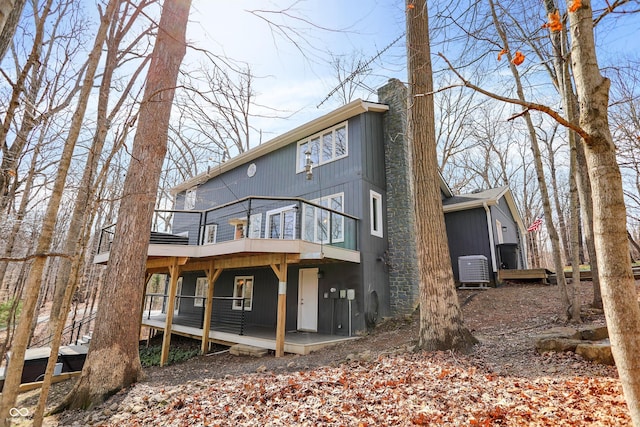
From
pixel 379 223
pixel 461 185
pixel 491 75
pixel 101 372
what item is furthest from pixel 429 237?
pixel 461 185

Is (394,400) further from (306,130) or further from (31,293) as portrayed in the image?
(306,130)

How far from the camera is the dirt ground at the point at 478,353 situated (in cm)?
388

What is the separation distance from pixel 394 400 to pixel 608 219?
2.44 metres

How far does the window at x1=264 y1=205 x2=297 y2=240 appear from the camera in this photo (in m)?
8.30

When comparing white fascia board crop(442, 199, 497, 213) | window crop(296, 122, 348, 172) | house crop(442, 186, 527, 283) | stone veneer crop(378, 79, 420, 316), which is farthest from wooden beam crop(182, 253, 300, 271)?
house crop(442, 186, 527, 283)

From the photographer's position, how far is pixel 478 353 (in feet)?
15.0

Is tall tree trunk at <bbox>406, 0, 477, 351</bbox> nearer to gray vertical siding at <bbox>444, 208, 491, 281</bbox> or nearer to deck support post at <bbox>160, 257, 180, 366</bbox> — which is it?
deck support post at <bbox>160, 257, 180, 366</bbox>

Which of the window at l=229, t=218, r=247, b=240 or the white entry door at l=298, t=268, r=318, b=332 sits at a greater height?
the window at l=229, t=218, r=247, b=240

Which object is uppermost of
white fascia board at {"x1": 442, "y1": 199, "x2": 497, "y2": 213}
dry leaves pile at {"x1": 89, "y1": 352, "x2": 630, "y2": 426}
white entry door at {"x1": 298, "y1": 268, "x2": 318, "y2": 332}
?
white fascia board at {"x1": 442, "y1": 199, "x2": 497, "y2": 213}

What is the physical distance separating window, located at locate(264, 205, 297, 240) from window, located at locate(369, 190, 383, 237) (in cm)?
246

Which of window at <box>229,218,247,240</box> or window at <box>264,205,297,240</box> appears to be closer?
window at <box>264,205,297,240</box>

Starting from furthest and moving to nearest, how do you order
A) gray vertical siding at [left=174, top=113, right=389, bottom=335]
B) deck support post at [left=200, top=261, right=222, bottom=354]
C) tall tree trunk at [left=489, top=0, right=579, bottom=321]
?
gray vertical siding at [left=174, top=113, right=389, bottom=335], deck support post at [left=200, top=261, right=222, bottom=354], tall tree trunk at [left=489, top=0, right=579, bottom=321]

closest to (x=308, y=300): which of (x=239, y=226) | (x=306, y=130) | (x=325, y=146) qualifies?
(x=239, y=226)

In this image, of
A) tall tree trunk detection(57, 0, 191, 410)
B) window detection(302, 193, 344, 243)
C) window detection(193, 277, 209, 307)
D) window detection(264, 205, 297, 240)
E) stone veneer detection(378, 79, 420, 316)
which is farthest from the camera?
window detection(193, 277, 209, 307)
